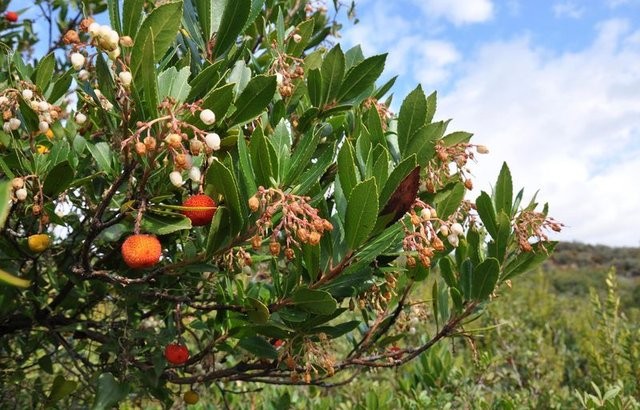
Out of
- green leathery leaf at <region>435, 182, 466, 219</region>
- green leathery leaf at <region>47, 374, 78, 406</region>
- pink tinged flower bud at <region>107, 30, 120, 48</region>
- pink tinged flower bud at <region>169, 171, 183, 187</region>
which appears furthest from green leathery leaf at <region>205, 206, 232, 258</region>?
green leathery leaf at <region>47, 374, 78, 406</region>

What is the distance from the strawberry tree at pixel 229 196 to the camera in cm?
119

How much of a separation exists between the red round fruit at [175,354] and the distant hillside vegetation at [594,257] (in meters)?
32.5

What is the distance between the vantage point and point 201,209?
4.10 ft

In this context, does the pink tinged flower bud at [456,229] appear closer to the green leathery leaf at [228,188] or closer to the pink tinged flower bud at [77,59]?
the green leathery leaf at [228,188]

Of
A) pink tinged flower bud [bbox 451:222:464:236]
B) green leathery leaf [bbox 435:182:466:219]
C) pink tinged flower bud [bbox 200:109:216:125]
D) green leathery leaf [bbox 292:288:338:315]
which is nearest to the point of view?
pink tinged flower bud [bbox 200:109:216:125]

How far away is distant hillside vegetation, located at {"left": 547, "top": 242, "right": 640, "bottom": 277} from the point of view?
31.7 m

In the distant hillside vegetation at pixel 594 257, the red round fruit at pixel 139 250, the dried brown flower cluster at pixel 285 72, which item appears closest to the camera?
the red round fruit at pixel 139 250

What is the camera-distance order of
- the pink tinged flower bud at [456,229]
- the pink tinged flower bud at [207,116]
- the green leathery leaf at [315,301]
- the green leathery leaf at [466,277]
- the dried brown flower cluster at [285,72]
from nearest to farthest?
1. the pink tinged flower bud at [207,116]
2. the green leathery leaf at [315,301]
3. the pink tinged flower bud at [456,229]
4. the dried brown flower cluster at [285,72]
5. the green leathery leaf at [466,277]

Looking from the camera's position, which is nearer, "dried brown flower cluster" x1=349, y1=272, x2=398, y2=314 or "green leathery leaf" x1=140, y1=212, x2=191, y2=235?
"green leathery leaf" x1=140, y1=212, x2=191, y2=235

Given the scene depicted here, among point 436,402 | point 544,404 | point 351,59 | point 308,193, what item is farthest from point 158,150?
point 544,404

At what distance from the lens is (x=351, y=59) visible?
71.8 inches

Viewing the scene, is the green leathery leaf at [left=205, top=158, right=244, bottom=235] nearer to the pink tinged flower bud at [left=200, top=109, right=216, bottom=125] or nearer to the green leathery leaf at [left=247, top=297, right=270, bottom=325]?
the pink tinged flower bud at [left=200, top=109, right=216, bottom=125]

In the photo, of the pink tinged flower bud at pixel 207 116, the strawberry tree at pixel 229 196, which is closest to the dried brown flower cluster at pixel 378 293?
the strawberry tree at pixel 229 196

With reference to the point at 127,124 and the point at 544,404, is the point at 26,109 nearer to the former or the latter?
the point at 127,124
